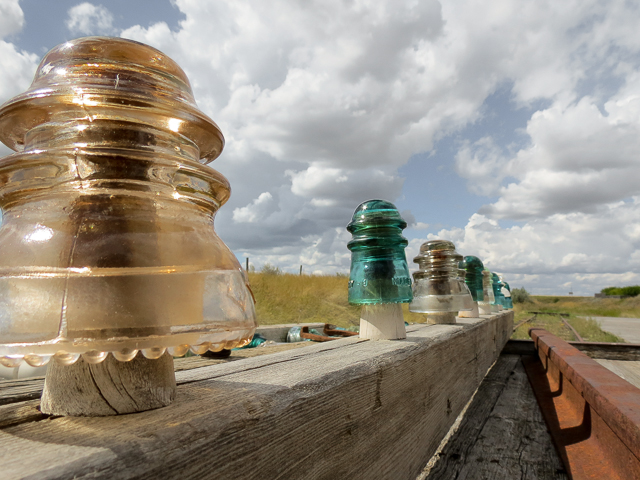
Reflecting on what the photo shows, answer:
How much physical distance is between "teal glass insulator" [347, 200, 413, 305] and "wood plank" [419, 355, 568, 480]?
633mm

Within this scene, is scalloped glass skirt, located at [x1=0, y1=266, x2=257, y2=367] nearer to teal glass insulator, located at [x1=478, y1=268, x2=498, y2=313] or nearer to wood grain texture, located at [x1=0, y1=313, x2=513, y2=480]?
wood grain texture, located at [x1=0, y1=313, x2=513, y2=480]

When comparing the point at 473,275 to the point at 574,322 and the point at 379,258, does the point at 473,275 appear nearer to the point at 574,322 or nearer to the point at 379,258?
the point at 379,258

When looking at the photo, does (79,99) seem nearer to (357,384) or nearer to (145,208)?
(145,208)

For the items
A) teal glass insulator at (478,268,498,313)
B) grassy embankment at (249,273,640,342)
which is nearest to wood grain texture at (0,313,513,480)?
teal glass insulator at (478,268,498,313)

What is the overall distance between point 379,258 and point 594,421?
105 centimetres

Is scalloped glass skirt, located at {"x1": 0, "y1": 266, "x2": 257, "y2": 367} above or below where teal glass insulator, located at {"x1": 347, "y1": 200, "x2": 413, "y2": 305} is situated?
below

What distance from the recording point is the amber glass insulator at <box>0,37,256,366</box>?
16.2 inches

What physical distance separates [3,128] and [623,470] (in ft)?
5.54

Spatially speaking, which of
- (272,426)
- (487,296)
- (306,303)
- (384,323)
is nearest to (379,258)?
(384,323)

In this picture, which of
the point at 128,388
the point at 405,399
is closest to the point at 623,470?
the point at 405,399

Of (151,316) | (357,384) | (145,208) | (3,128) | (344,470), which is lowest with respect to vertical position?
(344,470)

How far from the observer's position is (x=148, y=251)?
0.45 metres

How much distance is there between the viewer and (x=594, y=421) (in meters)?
1.48

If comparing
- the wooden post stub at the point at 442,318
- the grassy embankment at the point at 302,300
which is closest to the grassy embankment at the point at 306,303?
the grassy embankment at the point at 302,300
